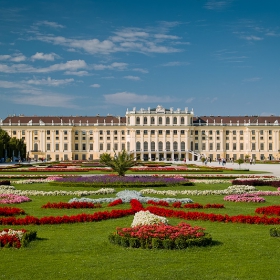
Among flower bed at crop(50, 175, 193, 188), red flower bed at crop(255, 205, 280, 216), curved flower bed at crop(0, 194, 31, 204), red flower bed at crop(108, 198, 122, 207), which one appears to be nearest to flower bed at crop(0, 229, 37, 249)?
red flower bed at crop(108, 198, 122, 207)

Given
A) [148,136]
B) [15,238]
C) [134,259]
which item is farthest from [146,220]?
[148,136]

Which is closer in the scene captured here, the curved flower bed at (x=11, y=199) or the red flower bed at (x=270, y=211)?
the red flower bed at (x=270, y=211)

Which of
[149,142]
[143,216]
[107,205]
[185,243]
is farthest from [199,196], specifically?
[149,142]

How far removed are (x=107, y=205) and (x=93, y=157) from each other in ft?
232

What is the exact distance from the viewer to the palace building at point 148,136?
84.8 meters

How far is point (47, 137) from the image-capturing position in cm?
8519

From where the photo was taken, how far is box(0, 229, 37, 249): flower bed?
888 centimetres

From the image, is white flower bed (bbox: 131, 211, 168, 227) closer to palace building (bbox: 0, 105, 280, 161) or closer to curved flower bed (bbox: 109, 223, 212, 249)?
curved flower bed (bbox: 109, 223, 212, 249)

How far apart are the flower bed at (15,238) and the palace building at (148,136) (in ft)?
243

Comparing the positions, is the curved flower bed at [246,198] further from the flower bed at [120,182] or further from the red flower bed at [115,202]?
the flower bed at [120,182]

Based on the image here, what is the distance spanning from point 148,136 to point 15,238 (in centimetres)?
7609

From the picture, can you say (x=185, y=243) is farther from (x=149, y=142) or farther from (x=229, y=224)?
(x=149, y=142)

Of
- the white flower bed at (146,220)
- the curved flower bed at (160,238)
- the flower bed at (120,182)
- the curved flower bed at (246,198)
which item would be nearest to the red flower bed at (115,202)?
the curved flower bed at (246,198)

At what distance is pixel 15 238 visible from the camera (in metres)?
9.05
